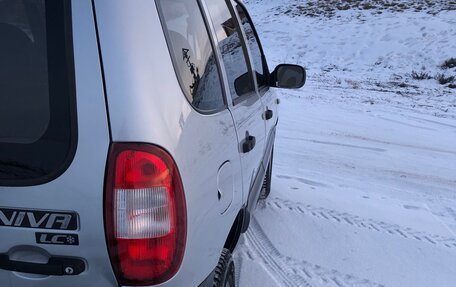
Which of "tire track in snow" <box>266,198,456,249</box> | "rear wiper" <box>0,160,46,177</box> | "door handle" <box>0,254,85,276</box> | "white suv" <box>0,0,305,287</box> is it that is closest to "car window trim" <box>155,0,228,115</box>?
"white suv" <box>0,0,305,287</box>

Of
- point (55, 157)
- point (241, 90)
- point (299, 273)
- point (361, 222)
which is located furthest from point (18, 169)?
point (361, 222)

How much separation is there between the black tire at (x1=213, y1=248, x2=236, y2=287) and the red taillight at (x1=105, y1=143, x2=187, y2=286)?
0.63 metres

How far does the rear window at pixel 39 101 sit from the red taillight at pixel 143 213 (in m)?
0.17

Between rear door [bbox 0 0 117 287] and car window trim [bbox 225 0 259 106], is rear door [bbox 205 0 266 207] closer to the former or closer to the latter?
car window trim [bbox 225 0 259 106]

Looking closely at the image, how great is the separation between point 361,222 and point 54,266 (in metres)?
3.22

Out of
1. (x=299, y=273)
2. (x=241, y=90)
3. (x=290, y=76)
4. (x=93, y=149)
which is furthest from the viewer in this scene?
(x=290, y=76)

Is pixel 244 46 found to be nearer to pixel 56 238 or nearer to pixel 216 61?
pixel 216 61

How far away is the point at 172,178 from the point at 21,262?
21.6 inches

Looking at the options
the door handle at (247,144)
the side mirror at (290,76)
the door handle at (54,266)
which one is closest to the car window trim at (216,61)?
the door handle at (247,144)

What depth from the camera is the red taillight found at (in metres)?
1.47

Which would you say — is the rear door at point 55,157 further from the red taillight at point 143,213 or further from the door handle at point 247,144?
the door handle at point 247,144

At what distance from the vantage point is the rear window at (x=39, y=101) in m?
1.47

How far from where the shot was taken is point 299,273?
3338 mm

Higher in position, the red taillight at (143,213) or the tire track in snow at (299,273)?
the red taillight at (143,213)
